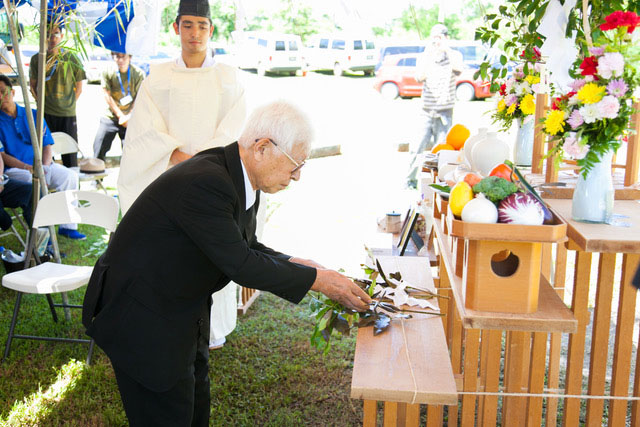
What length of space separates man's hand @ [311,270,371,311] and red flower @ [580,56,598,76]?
0.94 metres

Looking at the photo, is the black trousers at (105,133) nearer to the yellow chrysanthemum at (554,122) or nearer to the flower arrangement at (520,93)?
the flower arrangement at (520,93)

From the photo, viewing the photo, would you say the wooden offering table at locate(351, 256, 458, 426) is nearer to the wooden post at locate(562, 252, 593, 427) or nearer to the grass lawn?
the wooden post at locate(562, 252, 593, 427)

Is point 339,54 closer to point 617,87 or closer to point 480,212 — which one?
point 617,87

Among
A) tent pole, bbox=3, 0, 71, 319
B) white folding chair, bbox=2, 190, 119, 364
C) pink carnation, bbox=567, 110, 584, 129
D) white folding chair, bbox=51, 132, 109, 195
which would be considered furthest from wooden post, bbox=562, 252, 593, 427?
white folding chair, bbox=51, 132, 109, 195

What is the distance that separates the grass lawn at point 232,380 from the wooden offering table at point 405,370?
110 cm

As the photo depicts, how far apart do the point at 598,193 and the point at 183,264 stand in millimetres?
1280

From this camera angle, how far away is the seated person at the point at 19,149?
5633 mm

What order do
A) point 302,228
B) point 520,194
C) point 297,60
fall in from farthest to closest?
point 297,60 → point 302,228 → point 520,194

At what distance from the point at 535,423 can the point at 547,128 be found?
1078 millimetres

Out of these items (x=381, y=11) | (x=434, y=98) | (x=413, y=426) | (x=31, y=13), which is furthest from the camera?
(x=434, y=98)

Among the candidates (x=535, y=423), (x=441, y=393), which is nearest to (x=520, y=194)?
(x=441, y=393)

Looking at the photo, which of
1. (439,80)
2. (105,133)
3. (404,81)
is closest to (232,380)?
(105,133)

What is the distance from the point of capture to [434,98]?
25.2ft

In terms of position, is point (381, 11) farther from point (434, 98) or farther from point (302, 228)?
point (434, 98)
